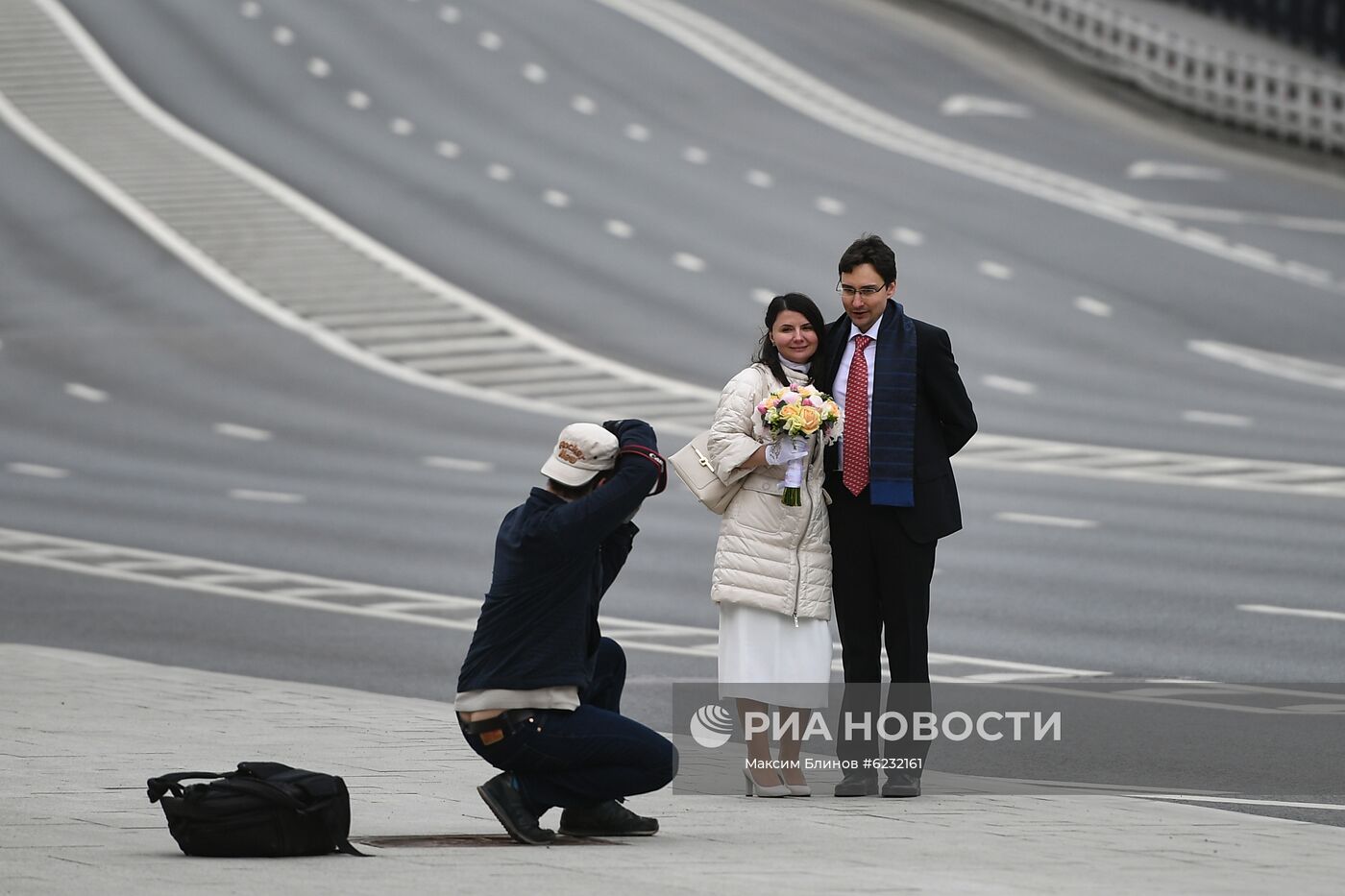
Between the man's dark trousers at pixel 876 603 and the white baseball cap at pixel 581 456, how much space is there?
1.50 meters

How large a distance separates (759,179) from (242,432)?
56.9 feet

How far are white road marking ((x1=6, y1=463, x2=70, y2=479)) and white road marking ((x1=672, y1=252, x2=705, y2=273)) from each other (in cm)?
1334

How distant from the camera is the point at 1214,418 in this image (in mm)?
25266

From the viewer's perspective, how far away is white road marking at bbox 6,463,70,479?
22766 mm

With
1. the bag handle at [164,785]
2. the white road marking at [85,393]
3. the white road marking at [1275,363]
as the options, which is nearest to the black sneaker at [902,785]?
the bag handle at [164,785]

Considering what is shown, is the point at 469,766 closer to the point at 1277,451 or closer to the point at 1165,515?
the point at 1165,515

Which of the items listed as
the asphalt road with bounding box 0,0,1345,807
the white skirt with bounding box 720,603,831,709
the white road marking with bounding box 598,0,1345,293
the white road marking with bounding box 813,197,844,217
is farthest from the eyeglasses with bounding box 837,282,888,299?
the white road marking with bounding box 813,197,844,217

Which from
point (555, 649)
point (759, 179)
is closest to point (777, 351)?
point (555, 649)

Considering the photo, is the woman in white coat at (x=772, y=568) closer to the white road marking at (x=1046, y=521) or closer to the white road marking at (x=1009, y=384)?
the white road marking at (x=1046, y=521)

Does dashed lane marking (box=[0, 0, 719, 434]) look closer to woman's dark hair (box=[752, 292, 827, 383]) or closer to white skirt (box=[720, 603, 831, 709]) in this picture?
woman's dark hair (box=[752, 292, 827, 383])

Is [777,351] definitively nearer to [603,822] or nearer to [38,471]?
[603,822]

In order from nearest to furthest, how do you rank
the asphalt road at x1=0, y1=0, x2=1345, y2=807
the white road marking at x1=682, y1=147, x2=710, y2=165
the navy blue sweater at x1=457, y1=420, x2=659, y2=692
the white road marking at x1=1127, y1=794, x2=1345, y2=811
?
the navy blue sweater at x1=457, y1=420, x2=659, y2=692 < the white road marking at x1=1127, y1=794, x2=1345, y2=811 < the asphalt road at x1=0, y1=0, x2=1345, y2=807 < the white road marking at x1=682, y1=147, x2=710, y2=165

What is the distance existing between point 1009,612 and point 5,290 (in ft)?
77.9

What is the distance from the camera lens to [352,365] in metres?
29.4
